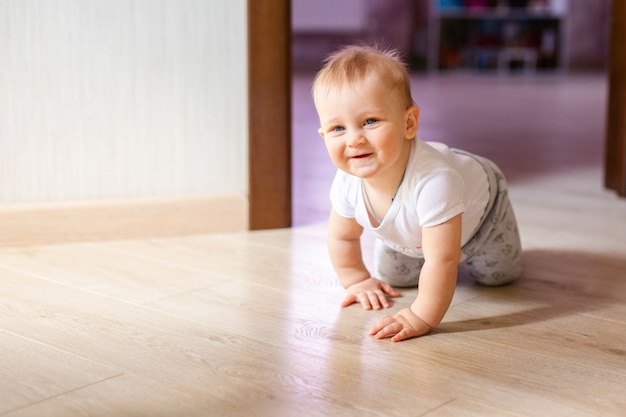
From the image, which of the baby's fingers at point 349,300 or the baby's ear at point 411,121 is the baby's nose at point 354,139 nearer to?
the baby's ear at point 411,121

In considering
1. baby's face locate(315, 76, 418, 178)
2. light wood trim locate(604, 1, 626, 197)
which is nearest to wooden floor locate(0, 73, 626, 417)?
baby's face locate(315, 76, 418, 178)

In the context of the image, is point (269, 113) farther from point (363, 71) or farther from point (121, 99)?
point (363, 71)

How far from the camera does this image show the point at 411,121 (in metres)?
1.13

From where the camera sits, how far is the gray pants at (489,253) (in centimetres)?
133

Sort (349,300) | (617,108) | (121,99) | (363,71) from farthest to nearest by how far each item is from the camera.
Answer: (617,108)
(121,99)
(349,300)
(363,71)

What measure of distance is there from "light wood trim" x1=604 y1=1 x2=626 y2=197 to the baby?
879mm

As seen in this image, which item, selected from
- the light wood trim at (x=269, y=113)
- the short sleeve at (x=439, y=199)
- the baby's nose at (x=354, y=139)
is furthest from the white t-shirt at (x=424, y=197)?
the light wood trim at (x=269, y=113)

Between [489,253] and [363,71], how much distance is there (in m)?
0.40

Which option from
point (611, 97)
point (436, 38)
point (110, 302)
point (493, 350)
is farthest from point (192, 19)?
point (436, 38)

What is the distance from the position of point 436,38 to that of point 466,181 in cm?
648

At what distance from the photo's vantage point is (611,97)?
2139 mm

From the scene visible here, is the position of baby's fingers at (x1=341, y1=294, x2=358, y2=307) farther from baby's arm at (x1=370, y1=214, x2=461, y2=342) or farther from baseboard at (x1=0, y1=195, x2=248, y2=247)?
baseboard at (x1=0, y1=195, x2=248, y2=247)

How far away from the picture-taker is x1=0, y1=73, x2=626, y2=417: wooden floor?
0.91 m

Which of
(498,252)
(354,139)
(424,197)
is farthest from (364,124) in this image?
(498,252)
